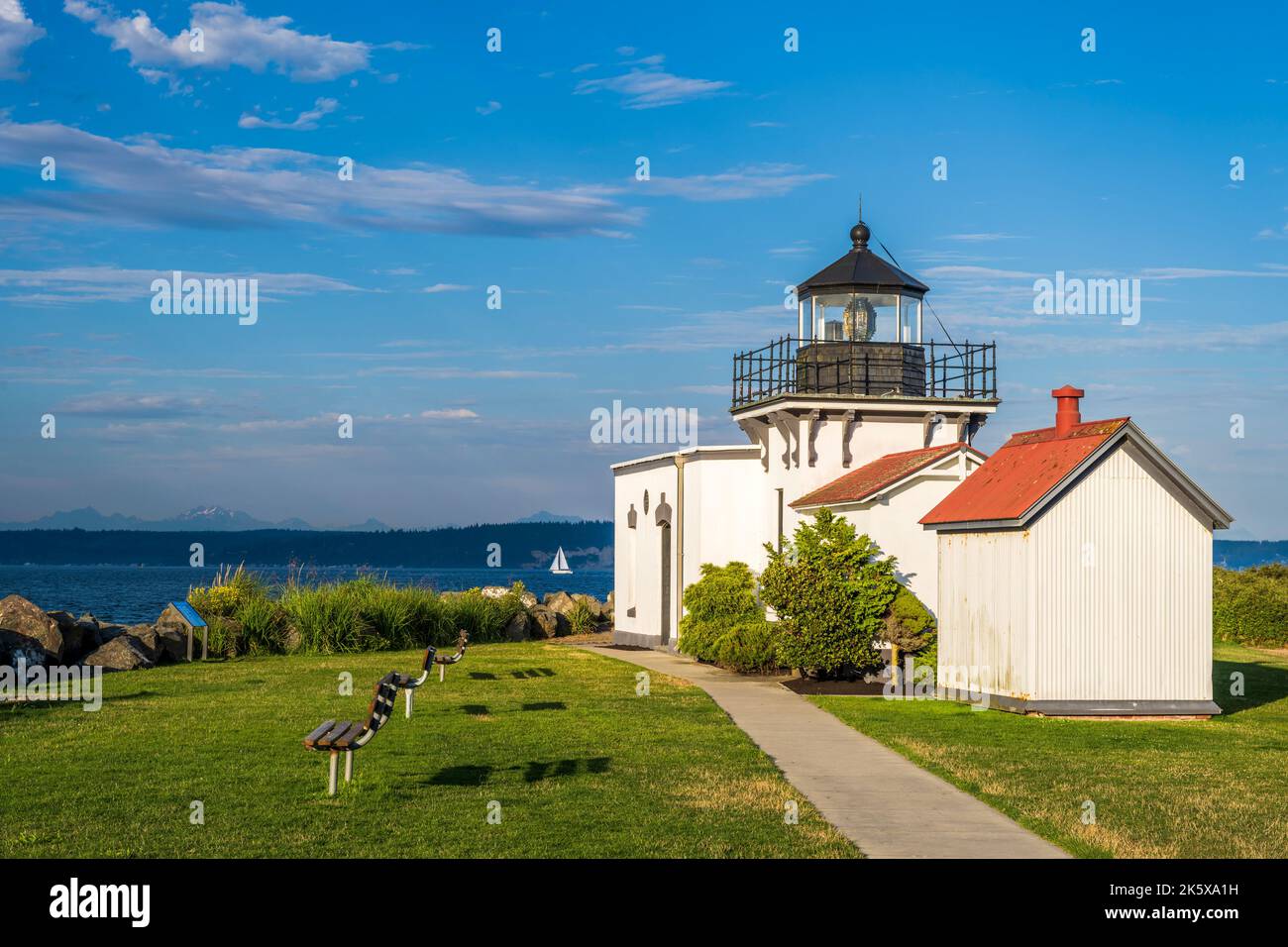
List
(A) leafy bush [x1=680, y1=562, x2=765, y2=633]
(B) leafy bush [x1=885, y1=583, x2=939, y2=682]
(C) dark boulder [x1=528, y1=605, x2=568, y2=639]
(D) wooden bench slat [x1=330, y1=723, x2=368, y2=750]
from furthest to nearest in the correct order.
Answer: (C) dark boulder [x1=528, y1=605, x2=568, y2=639] < (A) leafy bush [x1=680, y1=562, x2=765, y2=633] < (B) leafy bush [x1=885, y1=583, x2=939, y2=682] < (D) wooden bench slat [x1=330, y1=723, x2=368, y2=750]

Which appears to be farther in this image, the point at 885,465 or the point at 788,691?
the point at 885,465

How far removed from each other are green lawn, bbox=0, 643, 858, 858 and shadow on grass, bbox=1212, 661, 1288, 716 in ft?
28.5

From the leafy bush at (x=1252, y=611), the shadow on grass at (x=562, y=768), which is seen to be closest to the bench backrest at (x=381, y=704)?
the shadow on grass at (x=562, y=768)

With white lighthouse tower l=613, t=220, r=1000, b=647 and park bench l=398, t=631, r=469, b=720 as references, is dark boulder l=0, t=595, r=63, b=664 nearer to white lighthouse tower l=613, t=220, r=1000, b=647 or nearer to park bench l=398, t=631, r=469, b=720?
park bench l=398, t=631, r=469, b=720

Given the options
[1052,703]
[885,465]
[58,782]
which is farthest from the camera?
[885,465]

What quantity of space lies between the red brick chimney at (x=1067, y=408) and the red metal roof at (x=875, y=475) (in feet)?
12.0

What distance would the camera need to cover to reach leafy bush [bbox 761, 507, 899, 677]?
22.8m

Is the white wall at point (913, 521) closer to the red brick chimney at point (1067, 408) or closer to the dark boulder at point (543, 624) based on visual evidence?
the red brick chimney at point (1067, 408)

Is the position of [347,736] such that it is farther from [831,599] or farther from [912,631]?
[912,631]

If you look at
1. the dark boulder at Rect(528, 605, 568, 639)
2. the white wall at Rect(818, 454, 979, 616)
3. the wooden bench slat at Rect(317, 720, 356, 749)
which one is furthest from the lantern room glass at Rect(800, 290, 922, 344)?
the wooden bench slat at Rect(317, 720, 356, 749)
